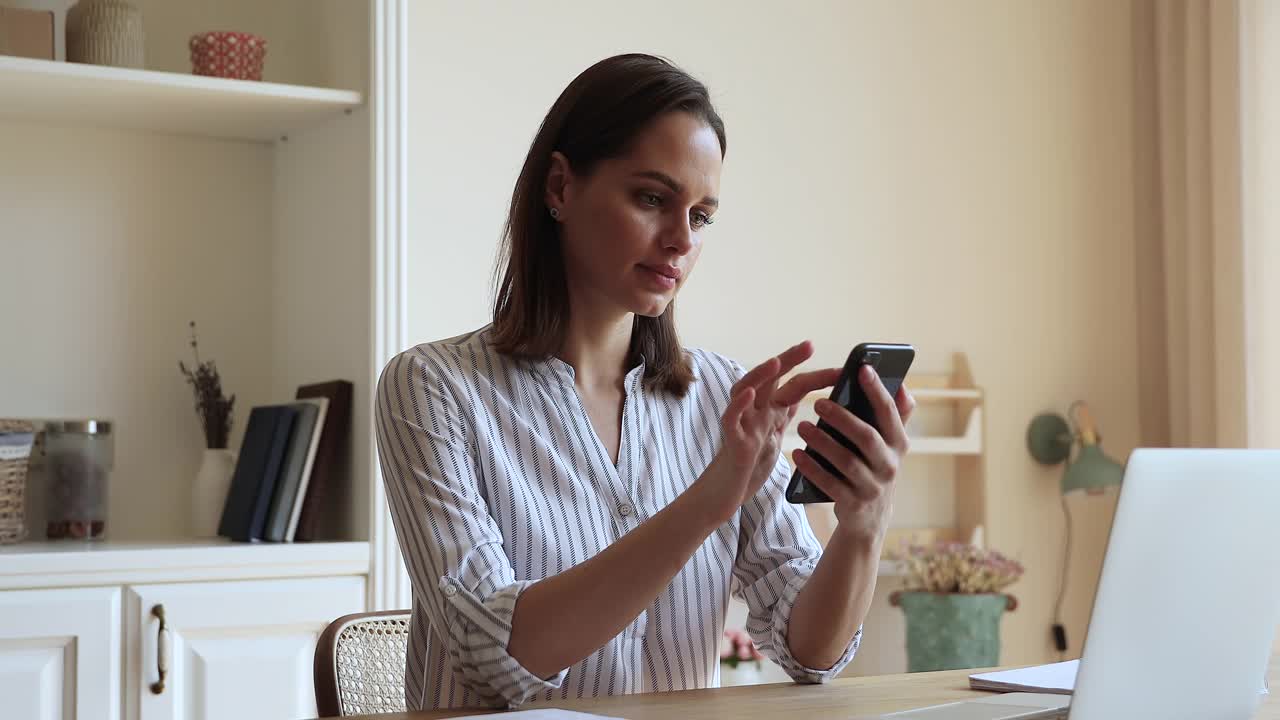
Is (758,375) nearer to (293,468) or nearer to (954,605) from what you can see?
(293,468)

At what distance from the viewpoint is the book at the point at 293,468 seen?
7.67 ft

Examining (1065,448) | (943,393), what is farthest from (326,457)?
(1065,448)

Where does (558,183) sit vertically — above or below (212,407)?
above

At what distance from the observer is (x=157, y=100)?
2.36 m

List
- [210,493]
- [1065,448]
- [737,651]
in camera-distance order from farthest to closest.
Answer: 1. [1065,448]
2. [737,651]
3. [210,493]

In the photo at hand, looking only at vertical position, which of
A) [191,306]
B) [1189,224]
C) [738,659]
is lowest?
[738,659]

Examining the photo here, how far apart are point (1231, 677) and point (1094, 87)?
9.38 feet

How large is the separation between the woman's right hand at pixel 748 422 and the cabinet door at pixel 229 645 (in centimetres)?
121

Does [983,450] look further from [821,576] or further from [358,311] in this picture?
[821,576]

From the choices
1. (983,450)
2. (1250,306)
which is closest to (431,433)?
(983,450)

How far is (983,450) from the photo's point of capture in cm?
345

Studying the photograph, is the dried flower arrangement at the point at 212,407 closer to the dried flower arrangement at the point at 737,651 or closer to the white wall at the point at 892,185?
the white wall at the point at 892,185

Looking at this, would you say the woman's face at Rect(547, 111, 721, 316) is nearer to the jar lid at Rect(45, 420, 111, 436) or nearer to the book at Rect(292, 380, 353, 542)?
the book at Rect(292, 380, 353, 542)

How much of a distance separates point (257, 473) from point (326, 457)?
0.12 meters
